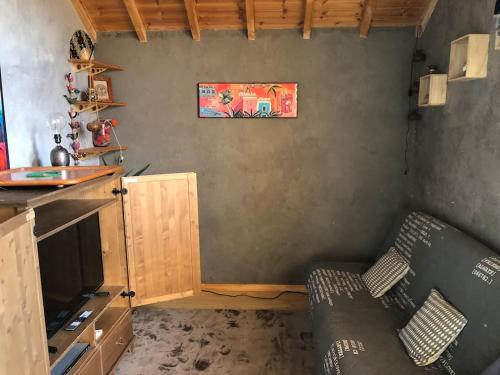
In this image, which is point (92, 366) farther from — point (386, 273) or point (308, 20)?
point (308, 20)

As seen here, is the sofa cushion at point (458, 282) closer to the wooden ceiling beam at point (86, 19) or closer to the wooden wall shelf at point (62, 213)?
the wooden wall shelf at point (62, 213)

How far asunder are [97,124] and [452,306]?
2685 millimetres

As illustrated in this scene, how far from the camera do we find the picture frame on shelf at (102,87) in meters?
3.11

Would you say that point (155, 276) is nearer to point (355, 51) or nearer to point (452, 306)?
point (452, 306)

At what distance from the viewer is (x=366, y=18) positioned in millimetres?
2986

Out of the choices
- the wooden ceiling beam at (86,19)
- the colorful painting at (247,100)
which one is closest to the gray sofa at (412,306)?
the colorful painting at (247,100)

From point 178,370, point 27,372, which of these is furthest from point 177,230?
point 27,372

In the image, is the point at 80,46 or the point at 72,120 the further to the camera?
the point at 80,46

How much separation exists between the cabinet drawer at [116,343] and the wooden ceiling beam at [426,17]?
3075 millimetres

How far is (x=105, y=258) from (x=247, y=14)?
2.07 meters

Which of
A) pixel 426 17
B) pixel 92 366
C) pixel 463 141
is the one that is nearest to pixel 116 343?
pixel 92 366

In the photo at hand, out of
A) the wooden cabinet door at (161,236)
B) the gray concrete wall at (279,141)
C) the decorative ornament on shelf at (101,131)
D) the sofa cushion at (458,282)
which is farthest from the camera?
the gray concrete wall at (279,141)

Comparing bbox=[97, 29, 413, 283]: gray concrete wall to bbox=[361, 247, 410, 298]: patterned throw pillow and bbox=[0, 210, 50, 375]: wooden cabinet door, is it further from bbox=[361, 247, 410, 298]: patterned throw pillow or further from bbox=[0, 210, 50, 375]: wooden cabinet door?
bbox=[0, 210, 50, 375]: wooden cabinet door

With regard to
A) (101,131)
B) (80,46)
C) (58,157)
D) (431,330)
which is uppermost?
(80,46)
